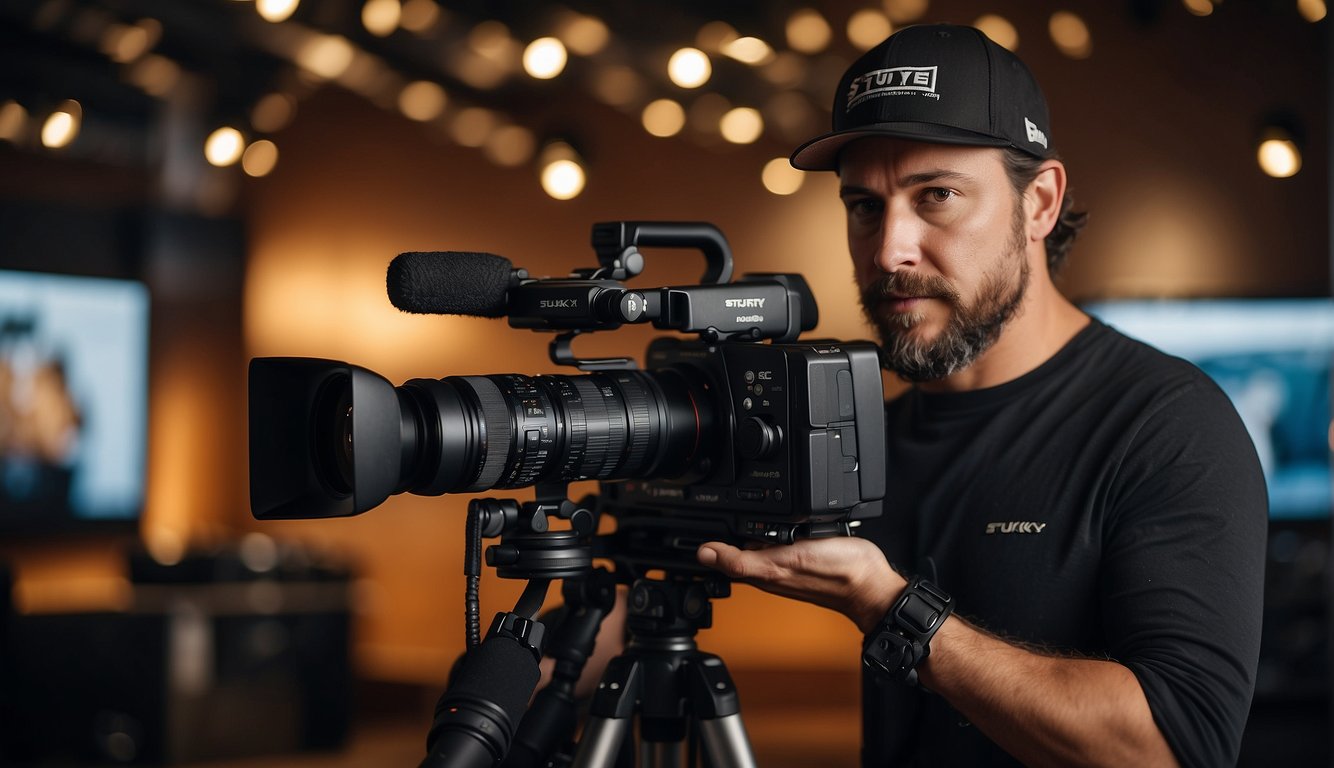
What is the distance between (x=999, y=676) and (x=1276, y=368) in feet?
9.19

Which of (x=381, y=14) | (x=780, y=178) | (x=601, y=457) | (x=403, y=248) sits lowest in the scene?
(x=601, y=457)

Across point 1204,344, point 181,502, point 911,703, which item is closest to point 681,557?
point 911,703

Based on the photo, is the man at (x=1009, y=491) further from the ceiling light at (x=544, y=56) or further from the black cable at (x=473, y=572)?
the ceiling light at (x=544, y=56)

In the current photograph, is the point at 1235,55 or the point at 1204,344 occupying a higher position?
the point at 1235,55

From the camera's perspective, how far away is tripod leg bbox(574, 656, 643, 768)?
1.36 meters

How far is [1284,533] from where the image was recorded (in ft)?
12.0

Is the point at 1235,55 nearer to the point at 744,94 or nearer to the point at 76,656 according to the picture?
the point at 744,94

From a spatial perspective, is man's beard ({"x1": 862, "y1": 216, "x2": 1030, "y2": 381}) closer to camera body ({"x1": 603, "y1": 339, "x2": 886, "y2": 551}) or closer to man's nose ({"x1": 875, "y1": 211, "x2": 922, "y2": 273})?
man's nose ({"x1": 875, "y1": 211, "x2": 922, "y2": 273})

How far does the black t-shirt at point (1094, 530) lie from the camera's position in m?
1.29

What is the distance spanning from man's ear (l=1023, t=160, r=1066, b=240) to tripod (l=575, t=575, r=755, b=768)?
58cm

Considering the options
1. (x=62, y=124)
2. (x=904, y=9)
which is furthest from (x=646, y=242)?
(x=904, y=9)

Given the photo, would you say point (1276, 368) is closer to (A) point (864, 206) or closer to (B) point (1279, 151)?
(B) point (1279, 151)

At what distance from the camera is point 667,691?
4.56 feet

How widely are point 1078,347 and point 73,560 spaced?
4150 mm
